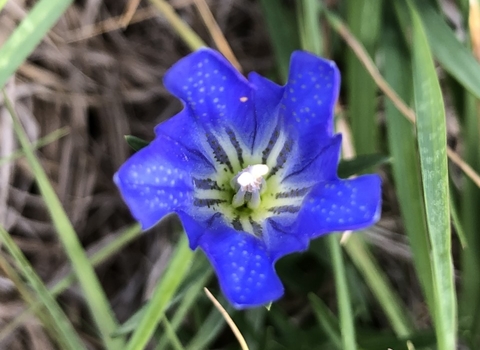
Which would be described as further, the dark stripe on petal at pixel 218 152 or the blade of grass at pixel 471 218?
the blade of grass at pixel 471 218

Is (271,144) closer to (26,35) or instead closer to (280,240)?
(280,240)

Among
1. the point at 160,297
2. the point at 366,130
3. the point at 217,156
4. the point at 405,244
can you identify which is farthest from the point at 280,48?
the point at 160,297

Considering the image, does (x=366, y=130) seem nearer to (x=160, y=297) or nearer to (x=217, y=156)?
(x=217, y=156)

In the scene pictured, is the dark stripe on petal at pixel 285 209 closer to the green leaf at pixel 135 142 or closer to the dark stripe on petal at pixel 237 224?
the dark stripe on petal at pixel 237 224

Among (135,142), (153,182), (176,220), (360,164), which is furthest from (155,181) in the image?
(176,220)

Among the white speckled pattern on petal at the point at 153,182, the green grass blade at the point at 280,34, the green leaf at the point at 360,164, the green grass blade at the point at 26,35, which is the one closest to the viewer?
the white speckled pattern on petal at the point at 153,182

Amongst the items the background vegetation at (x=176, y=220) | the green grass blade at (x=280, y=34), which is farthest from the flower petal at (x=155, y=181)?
the green grass blade at (x=280, y=34)

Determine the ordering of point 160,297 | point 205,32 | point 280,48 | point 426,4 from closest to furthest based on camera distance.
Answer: point 160,297 < point 426,4 < point 280,48 < point 205,32
